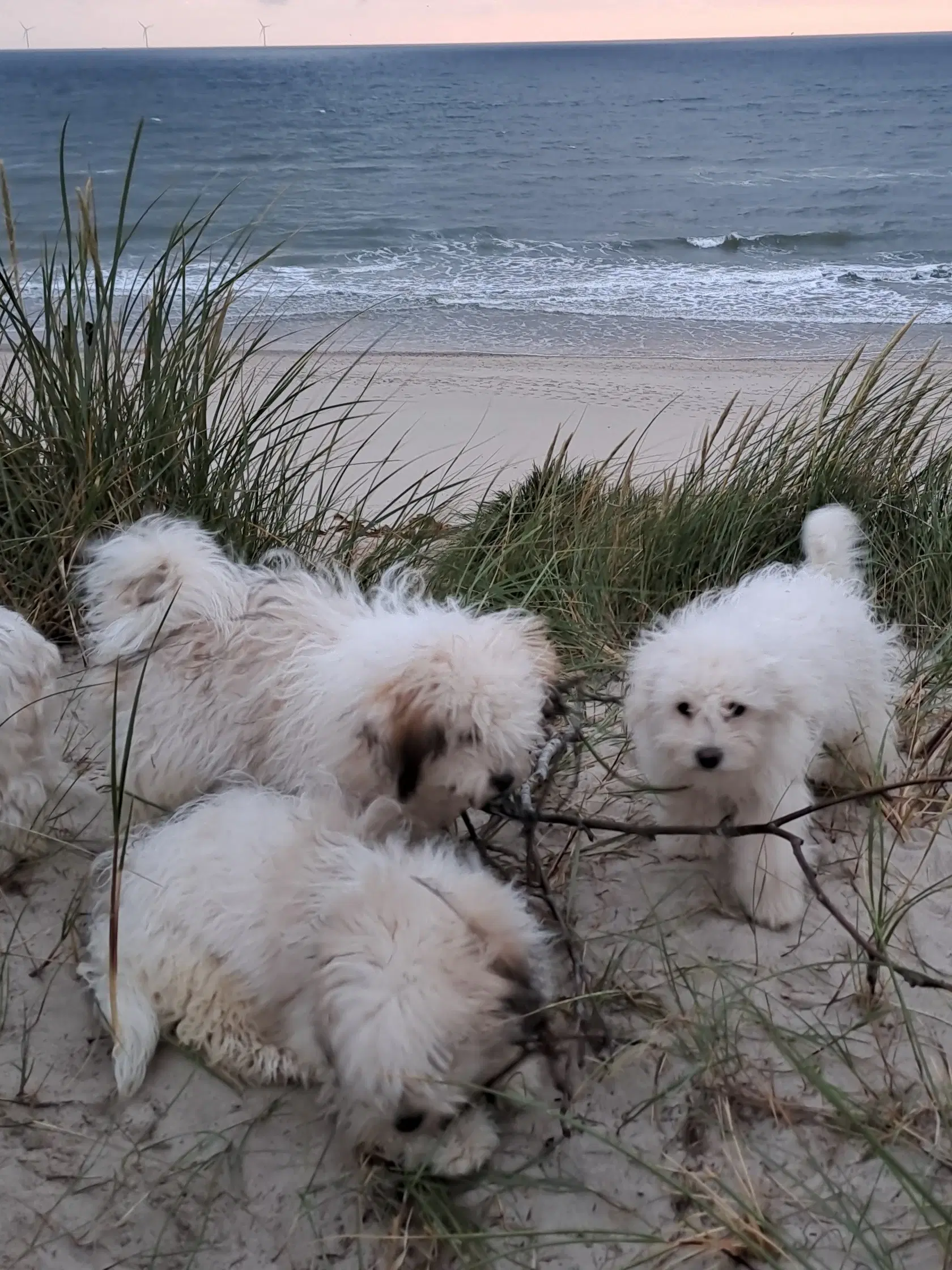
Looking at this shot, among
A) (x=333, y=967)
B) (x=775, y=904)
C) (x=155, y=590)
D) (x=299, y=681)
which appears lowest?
(x=775, y=904)

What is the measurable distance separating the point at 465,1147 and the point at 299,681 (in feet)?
3.93

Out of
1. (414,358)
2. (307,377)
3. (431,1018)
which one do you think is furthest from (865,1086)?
(414,358)

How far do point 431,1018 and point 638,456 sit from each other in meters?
5.94

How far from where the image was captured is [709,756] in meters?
2.49

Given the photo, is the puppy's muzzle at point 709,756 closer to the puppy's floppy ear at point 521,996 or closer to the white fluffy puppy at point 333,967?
the white fluffy puppy at point 333,967

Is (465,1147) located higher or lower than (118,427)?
lower

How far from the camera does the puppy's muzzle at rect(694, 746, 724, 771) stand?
2.49 metres

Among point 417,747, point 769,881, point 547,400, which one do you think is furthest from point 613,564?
point 547,400

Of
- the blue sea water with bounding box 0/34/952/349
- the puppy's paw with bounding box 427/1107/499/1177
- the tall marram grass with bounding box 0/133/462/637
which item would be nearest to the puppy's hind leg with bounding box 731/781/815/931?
the puppy's paw with bounding box 427/1107/499/1177

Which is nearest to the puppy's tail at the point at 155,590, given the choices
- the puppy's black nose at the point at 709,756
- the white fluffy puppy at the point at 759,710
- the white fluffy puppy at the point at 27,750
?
the white fluffy puppy at the point at 27,750

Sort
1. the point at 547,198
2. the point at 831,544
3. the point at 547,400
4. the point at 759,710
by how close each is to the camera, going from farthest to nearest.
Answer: the point at 547,198 → the point at 547,400 → the point at 831,544 → the point at 759,710

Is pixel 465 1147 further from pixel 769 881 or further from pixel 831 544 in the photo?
pixel 831 544

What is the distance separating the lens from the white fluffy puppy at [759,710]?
8.31 ft

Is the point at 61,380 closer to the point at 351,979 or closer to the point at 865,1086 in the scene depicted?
the point at 351,979
